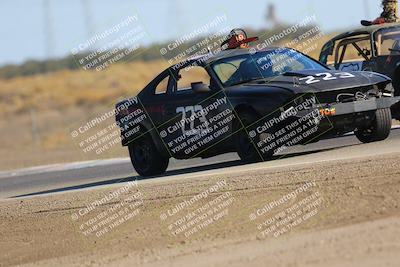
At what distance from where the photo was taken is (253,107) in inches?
477

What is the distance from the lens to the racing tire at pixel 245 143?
40.0ft

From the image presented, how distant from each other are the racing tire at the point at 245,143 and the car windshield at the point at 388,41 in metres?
3.41

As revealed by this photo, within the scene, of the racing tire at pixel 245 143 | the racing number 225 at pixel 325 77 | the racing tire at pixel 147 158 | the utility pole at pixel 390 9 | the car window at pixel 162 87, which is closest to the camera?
the racing number 225 at pixel 325 77

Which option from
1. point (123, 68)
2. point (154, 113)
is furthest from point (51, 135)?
point (123, 68)

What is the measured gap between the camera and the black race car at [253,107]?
11883 mm

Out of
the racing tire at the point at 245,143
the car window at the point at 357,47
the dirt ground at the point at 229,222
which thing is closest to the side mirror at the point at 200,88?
the racing tire at the point at 245,143

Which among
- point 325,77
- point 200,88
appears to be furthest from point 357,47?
point 200,88

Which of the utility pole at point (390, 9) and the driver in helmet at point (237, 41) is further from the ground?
the driver in helmet at point (237, 41)

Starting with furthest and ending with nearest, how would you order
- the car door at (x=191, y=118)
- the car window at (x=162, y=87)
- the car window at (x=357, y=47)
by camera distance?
the car window at (x=357, y=47) < the car window at (x=162, y=87) < the car door at (x=191, y=118)

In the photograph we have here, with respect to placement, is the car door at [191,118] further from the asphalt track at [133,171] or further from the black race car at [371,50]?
the black race car at [371,50]

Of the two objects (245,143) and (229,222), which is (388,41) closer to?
(245,143)

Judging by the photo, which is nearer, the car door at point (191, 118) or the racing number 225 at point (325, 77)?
the racing number 225 at point (325, 77)

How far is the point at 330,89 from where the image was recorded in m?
11.9

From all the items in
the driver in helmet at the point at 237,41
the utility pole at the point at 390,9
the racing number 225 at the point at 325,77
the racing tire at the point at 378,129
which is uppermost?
the driver in helmet at the point at 237,41
